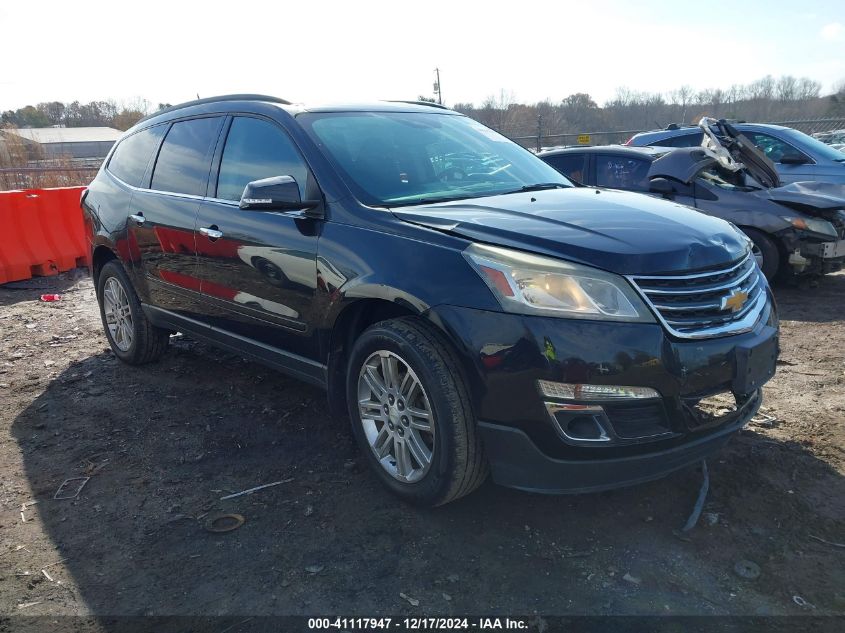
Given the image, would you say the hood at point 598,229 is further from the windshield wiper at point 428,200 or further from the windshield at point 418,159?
the windshield at point 418,159

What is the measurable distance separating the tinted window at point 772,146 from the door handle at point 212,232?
8337 millimetres

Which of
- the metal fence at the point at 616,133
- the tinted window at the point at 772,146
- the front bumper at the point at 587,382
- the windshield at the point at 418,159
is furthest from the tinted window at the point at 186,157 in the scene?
the metal fence at the point at 616,133

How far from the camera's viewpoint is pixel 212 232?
398 centimetres

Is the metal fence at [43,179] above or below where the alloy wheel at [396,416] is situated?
above

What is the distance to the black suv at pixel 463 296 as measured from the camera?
256cm

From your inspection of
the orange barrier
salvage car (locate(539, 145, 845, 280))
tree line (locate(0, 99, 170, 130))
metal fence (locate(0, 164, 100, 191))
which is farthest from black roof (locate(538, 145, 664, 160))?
tree line (locate(0, 99, 170, 130))

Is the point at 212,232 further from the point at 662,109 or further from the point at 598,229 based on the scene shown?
the point at 662,109

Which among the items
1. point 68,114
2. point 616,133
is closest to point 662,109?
point 616,133

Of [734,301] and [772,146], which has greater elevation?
[772,146]

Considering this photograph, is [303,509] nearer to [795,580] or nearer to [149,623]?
[149,623]

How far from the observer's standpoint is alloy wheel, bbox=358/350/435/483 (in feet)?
9.66

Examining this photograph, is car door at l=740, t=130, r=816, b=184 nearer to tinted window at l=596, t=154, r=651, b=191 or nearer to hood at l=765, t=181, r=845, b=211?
hood at l=765, t=181, r=845, b=211

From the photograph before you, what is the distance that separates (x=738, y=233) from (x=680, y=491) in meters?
1.28

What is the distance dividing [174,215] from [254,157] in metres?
0.82
